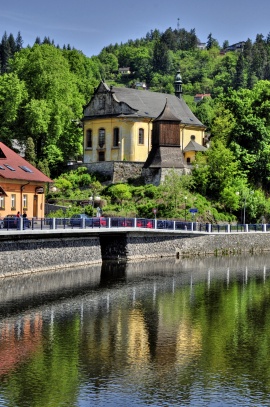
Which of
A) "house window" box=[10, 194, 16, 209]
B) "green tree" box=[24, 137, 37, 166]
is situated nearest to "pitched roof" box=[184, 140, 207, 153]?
"green tree" box=[24, 137, 37, 166]

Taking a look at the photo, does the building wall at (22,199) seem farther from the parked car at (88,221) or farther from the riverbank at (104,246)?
the parked car at (88,221)

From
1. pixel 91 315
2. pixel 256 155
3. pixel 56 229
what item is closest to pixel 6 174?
pixel 56 229

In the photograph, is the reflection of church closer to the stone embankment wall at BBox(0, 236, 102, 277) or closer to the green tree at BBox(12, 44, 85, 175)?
the green tree at BBox(12, 44, 85, 175)

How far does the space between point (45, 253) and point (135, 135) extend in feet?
135

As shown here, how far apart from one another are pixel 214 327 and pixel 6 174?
25.7m

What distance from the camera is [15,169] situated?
5988 centimetres

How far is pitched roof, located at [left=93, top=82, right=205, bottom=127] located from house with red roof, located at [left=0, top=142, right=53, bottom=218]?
28.9 meters

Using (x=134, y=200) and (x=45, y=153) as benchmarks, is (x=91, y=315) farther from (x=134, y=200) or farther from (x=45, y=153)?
(x=45, y=153)

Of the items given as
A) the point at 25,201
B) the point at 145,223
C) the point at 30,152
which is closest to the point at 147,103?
the point at 30,152

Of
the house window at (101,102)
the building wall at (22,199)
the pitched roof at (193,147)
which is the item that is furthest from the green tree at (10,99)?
the building wall at (22,199)

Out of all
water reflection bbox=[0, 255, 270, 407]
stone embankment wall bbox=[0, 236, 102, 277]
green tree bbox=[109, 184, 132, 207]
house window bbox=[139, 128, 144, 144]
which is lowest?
water reflection bbox=[0, 255, 270, 407]

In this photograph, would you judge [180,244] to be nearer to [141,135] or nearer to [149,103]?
[141,135]

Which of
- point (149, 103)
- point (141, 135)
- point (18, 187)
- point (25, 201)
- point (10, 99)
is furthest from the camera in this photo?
point (149, 103)

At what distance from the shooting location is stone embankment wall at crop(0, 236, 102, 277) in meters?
45.9
